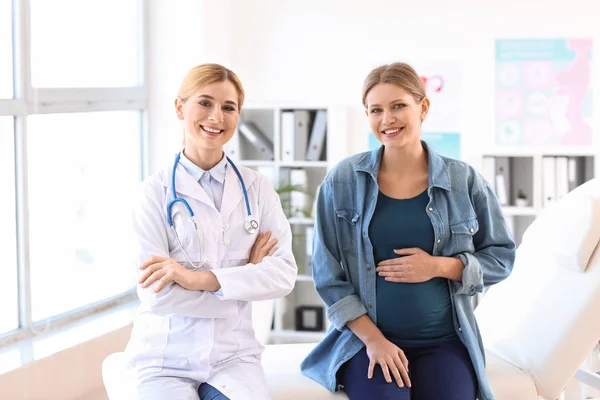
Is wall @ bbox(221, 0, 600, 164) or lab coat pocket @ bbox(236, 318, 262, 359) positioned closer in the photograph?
lab coat pocket @ bbox(236, 318, 262, 359)

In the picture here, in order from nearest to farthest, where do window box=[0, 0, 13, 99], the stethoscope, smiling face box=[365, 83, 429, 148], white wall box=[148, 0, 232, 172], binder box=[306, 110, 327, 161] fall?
the stethoscope, smiling face box=[365, 83, 429, 148], window box=[0, 0, 13, 99], white wall box=[148, 0, 232, 172], binder box=[306, 110, 327, 161]

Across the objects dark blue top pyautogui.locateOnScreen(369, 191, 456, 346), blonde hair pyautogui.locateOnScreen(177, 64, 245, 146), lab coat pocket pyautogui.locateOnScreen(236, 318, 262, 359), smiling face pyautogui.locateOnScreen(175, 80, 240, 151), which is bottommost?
lab coat pocket pyautogui.locateOnScreen(236, 318, 262, 359)

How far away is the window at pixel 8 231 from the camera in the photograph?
3344 mm

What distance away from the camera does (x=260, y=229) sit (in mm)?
2262

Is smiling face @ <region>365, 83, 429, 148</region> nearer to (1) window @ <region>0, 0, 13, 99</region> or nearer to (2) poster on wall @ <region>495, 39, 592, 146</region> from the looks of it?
(1) window @ <region>0, 0, 13, 99</region>

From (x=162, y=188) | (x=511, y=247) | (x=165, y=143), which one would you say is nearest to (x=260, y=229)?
(x=162, y=188)

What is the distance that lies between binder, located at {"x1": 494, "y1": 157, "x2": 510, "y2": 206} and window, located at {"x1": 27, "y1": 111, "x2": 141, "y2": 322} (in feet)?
6.39

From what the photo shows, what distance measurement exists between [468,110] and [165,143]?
68.1 inches

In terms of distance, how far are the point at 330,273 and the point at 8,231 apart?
164 centimetres

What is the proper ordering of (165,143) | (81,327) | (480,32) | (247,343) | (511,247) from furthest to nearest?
(480,32)
(165,143)
(81,327)
(511,247)
(247,343)

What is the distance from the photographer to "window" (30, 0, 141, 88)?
11.8ft

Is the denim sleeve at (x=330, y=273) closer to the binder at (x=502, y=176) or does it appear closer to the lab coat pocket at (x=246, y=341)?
the lab coat pocket at (x=246, y=341)

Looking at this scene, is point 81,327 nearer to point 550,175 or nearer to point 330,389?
point 330,389

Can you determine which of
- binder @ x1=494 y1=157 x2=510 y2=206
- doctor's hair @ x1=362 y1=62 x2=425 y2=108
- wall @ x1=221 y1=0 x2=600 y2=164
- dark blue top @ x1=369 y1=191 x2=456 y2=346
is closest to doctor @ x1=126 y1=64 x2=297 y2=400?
dark blue top @ x1=369 y1=191 x2=456 y2=346
